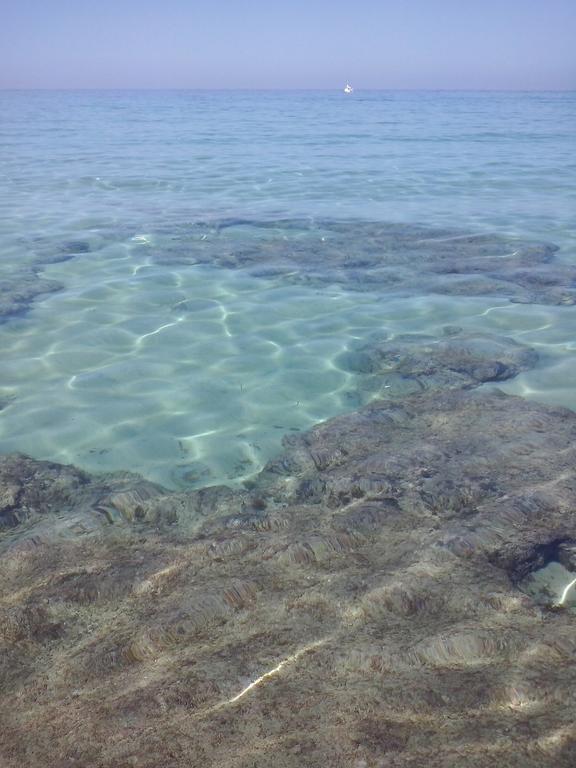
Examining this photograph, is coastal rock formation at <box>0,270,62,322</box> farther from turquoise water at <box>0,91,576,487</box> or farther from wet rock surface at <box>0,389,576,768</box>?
wet rock surface at <box>0,389,576,768</box>

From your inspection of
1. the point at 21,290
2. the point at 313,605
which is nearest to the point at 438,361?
the point at 313,605

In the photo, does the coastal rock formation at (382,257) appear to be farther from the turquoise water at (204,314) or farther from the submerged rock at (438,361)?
the submerged rock at (438,361)

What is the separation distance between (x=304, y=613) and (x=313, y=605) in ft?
0.20

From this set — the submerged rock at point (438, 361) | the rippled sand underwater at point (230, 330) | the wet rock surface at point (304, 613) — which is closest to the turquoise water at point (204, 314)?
the rippled sand underwater at point (230, 330)

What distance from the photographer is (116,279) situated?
8.13 metres

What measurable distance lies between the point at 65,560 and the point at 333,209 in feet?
33.8

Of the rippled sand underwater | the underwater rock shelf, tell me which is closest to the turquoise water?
the rippled sand underwater

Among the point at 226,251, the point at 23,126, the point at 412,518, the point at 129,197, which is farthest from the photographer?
the point at 23,126

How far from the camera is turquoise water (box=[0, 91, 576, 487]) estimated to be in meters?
4.77

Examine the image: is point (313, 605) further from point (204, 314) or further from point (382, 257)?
point (382, 257)

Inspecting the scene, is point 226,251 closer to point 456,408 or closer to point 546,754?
point 456,408

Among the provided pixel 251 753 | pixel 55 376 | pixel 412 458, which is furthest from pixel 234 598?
pixel 55 376

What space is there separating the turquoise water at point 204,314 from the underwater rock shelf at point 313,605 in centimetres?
50

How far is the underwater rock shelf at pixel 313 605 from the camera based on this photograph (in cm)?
206
